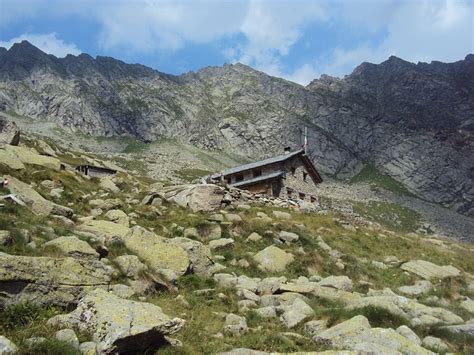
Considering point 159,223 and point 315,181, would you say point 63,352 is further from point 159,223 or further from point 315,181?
point 315,181

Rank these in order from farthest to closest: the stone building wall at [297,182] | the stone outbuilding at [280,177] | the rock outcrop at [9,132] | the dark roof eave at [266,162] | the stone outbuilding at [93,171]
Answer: the stone outbuilding at [93,171], the stone building wall at [297,182], the dark roof eave at [266,162], the stone outbuilding at [280,177], the rock outcrop at [9,132]

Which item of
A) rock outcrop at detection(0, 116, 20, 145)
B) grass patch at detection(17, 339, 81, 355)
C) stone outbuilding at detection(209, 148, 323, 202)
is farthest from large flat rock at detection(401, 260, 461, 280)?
rock outcrop at detection(0, 116, 20, 145)

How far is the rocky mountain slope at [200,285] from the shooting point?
934 centimetres

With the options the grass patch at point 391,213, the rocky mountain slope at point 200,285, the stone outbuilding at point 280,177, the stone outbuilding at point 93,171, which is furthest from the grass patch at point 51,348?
the grass patch at point 391,213

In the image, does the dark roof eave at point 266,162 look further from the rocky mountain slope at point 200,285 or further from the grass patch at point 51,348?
the grass patch at point 51,348

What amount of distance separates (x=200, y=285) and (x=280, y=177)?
3590 cm

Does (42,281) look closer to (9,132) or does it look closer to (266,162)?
(9,132)

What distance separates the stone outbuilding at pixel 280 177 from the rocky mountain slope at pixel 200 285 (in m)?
19.8

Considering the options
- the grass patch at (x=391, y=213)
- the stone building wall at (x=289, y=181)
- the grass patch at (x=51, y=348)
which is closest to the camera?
the grass patch at (x=51, y=348)

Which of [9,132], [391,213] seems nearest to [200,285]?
[9,132]

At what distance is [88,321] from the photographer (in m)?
9.09

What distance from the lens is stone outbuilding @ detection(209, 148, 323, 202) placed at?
51.1 meters

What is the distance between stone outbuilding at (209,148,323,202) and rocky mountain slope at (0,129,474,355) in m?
19.8

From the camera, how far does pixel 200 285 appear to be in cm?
1588
